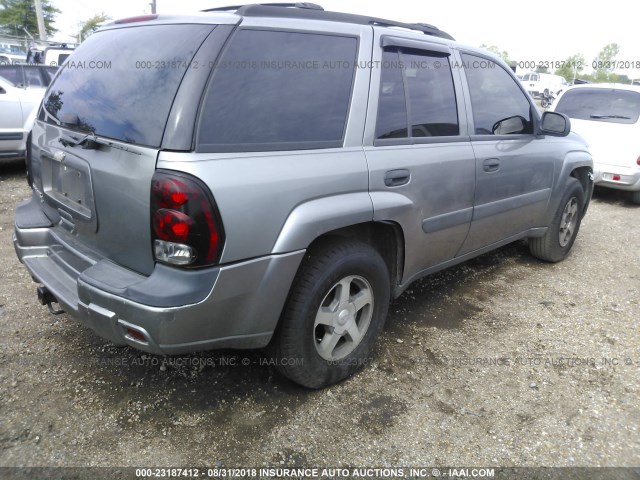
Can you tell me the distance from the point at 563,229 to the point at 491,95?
182 cm

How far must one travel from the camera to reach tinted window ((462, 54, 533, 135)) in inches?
131

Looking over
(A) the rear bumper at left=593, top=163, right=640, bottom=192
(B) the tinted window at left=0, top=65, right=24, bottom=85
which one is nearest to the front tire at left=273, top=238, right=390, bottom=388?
(A) the rear bumper at left=593, top=163, right=640, bottom=192

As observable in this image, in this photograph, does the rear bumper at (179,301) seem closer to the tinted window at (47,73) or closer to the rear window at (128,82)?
the rear window at (128,82)

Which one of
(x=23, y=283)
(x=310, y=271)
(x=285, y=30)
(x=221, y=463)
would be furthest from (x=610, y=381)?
(x=23, y=283)

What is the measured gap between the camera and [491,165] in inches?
131

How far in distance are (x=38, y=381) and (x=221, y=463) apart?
118 cm

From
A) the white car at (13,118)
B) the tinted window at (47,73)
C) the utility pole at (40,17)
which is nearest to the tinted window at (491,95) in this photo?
the white car at (13,118)

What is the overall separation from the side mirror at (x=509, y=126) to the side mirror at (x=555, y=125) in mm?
369

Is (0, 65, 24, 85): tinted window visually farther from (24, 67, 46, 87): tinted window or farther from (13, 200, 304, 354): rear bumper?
(13, 200, 304, 354): rear bumper

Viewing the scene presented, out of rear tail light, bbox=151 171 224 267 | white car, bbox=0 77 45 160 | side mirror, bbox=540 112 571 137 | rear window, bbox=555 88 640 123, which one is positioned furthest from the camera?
rear window, bbox=555 88 640 123

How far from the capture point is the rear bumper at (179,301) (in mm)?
1936

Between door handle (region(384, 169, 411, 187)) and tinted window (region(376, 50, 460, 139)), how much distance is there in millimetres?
202

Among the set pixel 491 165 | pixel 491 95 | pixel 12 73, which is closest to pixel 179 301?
pixel 491 165

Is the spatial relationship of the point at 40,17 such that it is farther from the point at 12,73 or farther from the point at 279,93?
the point at 279,93
